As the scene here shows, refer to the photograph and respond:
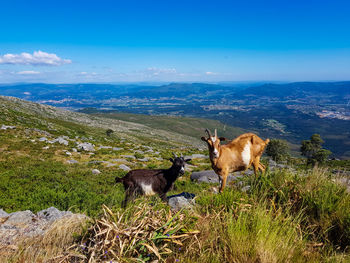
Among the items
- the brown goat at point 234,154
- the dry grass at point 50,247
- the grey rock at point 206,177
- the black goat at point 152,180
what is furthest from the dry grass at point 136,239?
the grey rock at point 206,177

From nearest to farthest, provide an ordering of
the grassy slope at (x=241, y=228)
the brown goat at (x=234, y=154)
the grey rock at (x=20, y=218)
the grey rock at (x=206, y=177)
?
the grassy slope at (x=241, y=228) < the grey rock at (x=20, y=218) < the brown goat at (x=234, y=154) < the grey rock at (x=206, y=177)

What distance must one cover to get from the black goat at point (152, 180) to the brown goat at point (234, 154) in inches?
97.1

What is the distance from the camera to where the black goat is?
944cm

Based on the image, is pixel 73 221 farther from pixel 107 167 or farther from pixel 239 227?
pixel 107 167

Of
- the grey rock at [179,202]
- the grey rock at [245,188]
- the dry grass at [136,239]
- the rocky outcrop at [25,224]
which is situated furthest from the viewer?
the grey rock at [245,188]

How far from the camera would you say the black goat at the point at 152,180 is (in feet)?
31.0

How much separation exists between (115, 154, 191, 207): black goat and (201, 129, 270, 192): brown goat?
247cm

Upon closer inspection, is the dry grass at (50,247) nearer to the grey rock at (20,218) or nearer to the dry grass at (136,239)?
the dry grass at (136,239)

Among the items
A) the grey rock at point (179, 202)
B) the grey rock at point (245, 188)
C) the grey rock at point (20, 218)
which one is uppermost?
the grey rock at point (245, 188)

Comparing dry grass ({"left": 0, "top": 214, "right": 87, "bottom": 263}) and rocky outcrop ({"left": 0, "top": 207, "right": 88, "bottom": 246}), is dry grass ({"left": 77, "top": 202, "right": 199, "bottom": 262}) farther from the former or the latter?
rocky outcrop ({"left": 0, "top": 207, "right": 88, "bottom": 246})

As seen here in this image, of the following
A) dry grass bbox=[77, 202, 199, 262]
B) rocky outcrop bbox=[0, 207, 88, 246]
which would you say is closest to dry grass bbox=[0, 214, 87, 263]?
dry grass bbox=[77, 202, 199, 262]

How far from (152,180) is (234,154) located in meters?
4.07

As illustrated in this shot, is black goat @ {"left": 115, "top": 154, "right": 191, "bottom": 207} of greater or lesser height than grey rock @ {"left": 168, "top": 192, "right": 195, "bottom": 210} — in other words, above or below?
below

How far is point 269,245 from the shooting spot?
9.30 ft
